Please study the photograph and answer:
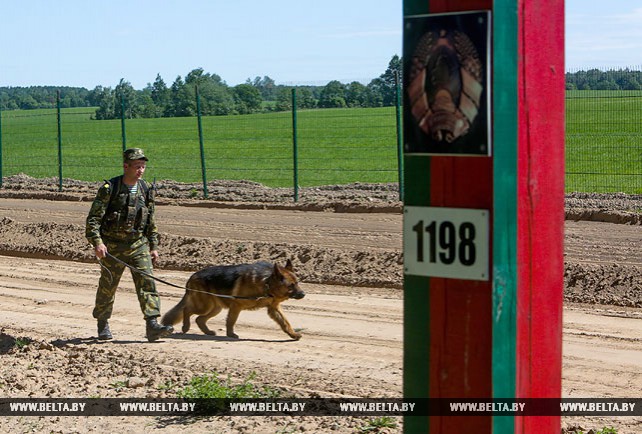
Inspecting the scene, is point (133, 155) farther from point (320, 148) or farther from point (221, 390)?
point (320, 148)

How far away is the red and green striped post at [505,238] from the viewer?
3391 millimetres

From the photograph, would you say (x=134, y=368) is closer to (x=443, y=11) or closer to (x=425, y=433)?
(x=425, y=433)

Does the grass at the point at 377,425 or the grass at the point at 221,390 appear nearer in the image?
the grass at the point at 377,425

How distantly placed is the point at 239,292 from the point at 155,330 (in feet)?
3.28

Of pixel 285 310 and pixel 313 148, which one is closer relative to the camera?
pixel 285 310

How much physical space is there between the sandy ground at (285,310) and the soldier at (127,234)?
0.40 meters

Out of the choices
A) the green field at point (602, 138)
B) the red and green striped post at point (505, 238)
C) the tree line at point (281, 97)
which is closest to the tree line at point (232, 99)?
the tree line at point (281, 97)

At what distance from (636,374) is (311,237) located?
8.84m

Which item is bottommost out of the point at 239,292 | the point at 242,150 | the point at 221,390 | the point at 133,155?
the point at 221,390

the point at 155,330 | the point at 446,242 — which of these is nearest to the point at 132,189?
the point at 155,330

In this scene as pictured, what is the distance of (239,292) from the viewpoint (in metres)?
10.5

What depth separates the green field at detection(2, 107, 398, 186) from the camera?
89.2 ft

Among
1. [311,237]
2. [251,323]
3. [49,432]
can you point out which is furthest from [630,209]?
[49,432]

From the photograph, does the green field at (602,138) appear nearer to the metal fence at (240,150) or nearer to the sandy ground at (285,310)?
the sandy ground at (285,310)
